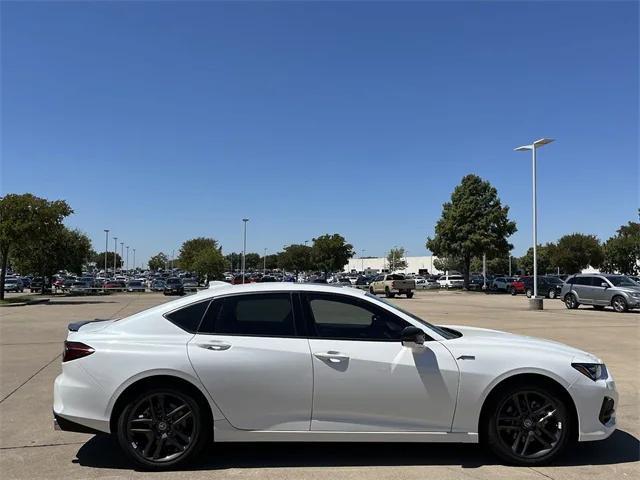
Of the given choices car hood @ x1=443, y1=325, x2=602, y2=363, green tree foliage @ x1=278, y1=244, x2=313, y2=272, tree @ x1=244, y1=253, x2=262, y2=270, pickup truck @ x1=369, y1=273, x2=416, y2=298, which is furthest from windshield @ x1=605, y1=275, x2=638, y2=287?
tree @ x1=244, y1=253, x2=262, y2=270

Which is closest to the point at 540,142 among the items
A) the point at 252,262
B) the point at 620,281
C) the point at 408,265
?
the point at 620,281

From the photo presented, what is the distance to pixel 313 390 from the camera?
4652 millimetres

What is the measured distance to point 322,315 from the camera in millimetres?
5062

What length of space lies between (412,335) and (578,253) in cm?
9044

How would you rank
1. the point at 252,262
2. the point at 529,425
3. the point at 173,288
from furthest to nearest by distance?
the point at 252,262, the point at 173,288, the point at 529,425

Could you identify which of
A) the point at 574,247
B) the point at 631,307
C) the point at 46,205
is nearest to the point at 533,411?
the point at 631,307

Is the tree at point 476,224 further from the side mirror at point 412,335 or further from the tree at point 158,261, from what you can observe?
the tree at point 158,261

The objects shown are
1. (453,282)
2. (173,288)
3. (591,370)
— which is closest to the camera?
(591,370)

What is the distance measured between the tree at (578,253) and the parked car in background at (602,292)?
64080 mm

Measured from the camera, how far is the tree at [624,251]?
74812 millimetres

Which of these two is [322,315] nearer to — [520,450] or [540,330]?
Answer: [520,450]

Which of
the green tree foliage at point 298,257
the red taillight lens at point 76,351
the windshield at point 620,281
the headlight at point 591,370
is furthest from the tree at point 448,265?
the red taillight lens at point 76,351

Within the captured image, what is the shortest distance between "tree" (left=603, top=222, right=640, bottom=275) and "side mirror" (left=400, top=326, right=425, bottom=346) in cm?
7651

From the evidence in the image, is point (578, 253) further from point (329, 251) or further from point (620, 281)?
point (620, 281)
